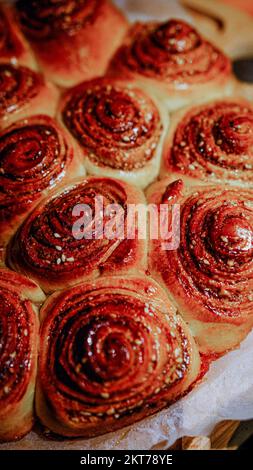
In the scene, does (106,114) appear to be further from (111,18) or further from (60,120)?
(111,18)

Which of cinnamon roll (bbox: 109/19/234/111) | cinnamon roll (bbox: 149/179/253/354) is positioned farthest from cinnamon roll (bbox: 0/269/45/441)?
cinnamon roll (bbox: 109/19/234/111)

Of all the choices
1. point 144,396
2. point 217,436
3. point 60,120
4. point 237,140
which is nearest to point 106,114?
point 60,120

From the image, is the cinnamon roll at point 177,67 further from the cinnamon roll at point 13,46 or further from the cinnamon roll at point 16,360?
the cinnamon roll at point 16,360

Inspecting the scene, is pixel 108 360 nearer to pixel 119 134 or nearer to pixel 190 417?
pixel 190 417

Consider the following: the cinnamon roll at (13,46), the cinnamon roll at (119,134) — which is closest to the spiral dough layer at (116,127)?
the cinnamon roll at (119,134)

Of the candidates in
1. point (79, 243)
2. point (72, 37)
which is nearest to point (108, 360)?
point (79, 243)
